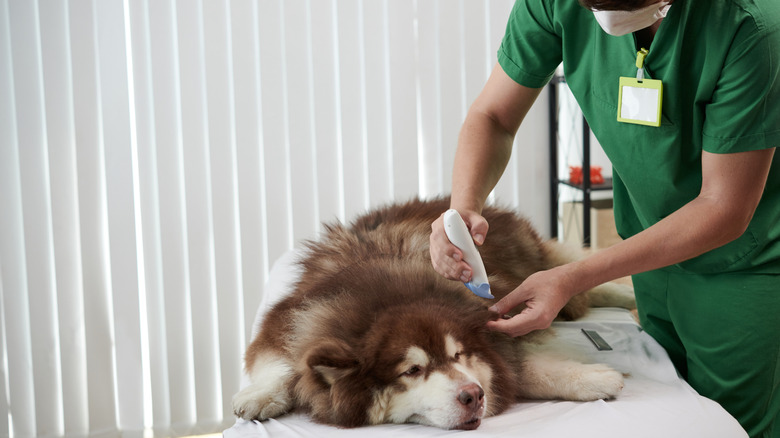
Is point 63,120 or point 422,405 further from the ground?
point 63,120

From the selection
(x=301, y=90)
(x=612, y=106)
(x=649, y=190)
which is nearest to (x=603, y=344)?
(x=649, y=190)

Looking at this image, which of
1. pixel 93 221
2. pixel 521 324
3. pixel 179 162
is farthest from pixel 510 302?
pixel 93 221

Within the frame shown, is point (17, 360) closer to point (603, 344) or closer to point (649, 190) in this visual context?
point (603, 344)

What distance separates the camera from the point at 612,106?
1.55 m

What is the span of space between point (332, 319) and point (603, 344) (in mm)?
740

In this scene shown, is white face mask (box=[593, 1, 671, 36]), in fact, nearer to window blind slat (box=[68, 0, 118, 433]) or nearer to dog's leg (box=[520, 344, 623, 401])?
dog's leg (box=[520, 344, 623, 401])

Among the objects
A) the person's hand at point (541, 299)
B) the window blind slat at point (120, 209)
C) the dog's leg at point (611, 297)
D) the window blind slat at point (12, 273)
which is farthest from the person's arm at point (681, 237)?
the window blind slat at point (12, 273)

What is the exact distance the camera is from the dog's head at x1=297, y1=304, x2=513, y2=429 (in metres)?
1.31

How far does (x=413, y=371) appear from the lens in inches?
53.4

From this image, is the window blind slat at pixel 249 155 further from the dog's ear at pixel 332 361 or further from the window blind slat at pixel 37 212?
the dog's ear at pixel 332 361

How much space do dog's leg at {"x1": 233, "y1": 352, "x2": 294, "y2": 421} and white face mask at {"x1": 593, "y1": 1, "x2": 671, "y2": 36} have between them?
1.01 meters

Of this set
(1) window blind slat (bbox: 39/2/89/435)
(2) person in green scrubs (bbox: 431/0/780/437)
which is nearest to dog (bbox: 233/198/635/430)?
(2) person in green scrubs (bbox: 431/0/780/437)

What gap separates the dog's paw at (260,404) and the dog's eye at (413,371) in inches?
11.9

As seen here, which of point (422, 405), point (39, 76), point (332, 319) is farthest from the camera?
point (39, 76)
